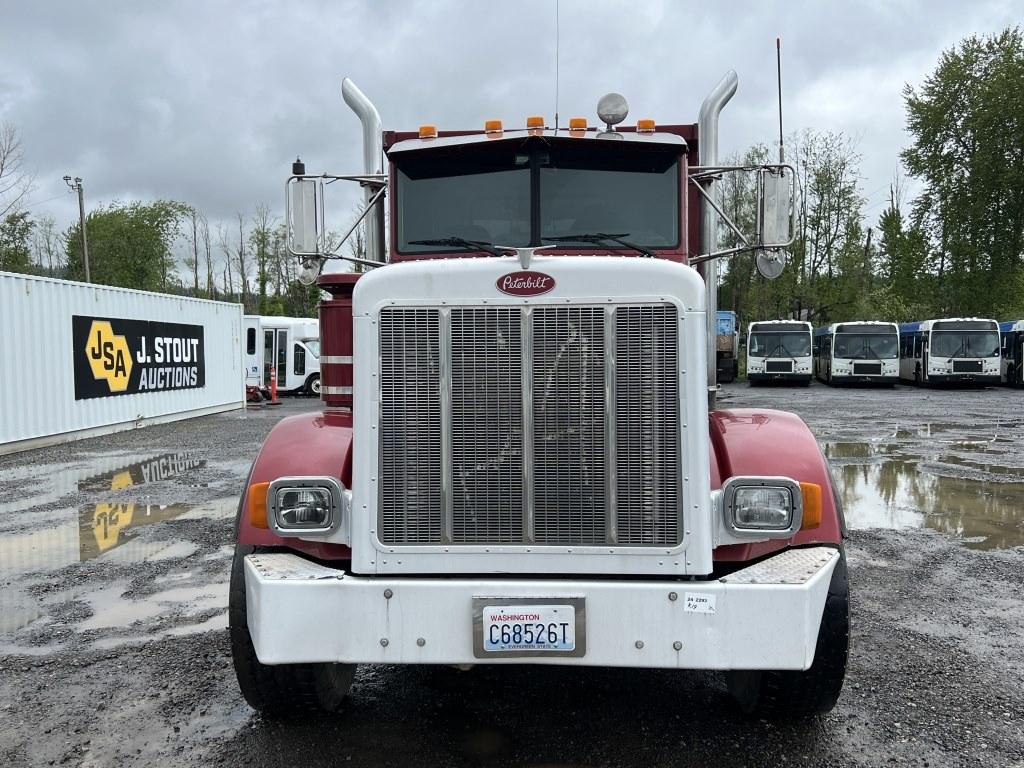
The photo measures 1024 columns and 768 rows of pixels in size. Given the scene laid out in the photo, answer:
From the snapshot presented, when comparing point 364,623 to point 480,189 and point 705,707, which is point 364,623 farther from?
point 480,189

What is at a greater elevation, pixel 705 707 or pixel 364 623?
pixel 364 623

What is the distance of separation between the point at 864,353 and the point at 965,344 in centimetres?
341

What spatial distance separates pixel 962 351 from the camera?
29859 millimetres

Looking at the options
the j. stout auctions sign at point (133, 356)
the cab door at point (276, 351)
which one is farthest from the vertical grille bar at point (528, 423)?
the cab door at point (276, 351)

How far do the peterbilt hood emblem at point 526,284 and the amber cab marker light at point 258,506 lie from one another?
1.24m

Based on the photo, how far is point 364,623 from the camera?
2.96m

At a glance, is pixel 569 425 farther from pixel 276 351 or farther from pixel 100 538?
pixel 276 351

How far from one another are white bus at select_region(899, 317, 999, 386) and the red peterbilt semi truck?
30.4 m

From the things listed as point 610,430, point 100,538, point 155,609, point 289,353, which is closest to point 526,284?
point 610,430

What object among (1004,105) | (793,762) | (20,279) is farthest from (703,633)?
(1004,105)

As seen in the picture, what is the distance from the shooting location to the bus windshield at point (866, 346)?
3145 centimetres

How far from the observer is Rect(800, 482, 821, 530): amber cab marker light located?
3.19m

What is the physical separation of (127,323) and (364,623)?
50.2ft

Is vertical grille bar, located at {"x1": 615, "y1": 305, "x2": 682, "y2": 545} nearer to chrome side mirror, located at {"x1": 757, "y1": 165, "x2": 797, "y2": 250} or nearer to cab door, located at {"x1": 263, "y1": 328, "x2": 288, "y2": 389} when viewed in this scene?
chrome side mirror, located at {"x1": 757, "y1": 165, "x2": 797, "y2": 250}
